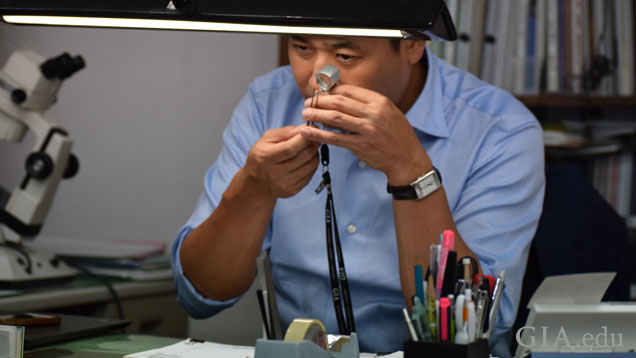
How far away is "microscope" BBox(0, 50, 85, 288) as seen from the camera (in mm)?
1649

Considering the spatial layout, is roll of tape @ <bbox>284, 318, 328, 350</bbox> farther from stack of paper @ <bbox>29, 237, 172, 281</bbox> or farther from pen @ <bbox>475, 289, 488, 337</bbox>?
stack of paper @ <bbox>29, 237, 172, 281</bbox>

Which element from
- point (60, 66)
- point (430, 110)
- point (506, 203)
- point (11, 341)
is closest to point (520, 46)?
point (430, 110)

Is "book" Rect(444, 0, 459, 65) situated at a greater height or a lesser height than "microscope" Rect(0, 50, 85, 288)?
greater

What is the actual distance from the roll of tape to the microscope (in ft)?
3.40

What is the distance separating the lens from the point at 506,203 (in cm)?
128

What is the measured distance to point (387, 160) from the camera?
3.69 ft

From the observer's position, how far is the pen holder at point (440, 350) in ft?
2.35

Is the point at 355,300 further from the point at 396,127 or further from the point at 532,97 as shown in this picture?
the point at 532,97

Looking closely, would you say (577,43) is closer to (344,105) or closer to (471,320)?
(344,105)

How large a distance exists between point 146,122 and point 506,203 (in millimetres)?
1332

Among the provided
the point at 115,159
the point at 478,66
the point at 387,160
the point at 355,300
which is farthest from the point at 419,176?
the point at 115,159

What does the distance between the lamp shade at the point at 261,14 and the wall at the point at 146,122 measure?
124 cm

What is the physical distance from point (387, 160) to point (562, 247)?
0.53 m

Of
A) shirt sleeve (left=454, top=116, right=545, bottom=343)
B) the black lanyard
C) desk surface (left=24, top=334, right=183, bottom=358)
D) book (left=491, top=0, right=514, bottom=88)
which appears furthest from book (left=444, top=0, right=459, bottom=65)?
desk surface (left=24, top=334, right=183, bottom=358)
